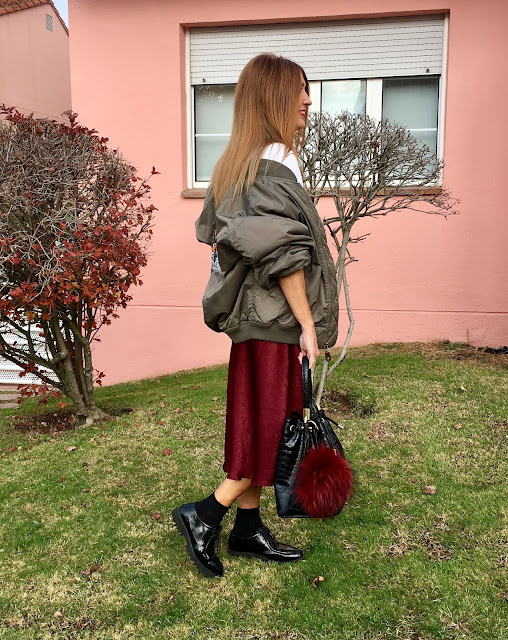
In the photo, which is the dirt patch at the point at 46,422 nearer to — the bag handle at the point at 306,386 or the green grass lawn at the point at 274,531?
the green grass lawn at the point at 274,531

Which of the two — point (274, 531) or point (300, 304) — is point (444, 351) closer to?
point (274, 531)

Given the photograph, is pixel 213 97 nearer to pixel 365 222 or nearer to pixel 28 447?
pixel 365 222

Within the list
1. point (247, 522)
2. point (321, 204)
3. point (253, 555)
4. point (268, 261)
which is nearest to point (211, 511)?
point (247, 522)

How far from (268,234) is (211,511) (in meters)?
1.19

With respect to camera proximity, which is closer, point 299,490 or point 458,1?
point 299,490

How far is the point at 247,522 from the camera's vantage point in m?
2.59

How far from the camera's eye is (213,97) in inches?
277

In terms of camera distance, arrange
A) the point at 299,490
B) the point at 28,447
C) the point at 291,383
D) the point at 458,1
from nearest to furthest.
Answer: the point at 299,490 < the point at 291,383 < the point at 28,447 < the point at 458,1

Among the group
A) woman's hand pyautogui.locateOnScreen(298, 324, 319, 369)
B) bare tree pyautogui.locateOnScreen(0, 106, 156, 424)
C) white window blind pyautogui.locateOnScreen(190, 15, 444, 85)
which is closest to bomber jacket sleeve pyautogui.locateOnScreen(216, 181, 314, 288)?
woman's hand pyautogui.locateOnScreen(298, 324, 319, 369)

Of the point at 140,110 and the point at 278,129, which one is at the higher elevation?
the point at 140,110

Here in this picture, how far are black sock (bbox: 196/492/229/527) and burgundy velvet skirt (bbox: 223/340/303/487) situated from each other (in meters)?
0.15

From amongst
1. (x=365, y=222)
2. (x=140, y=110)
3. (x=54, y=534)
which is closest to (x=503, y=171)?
(x=365, y=222)

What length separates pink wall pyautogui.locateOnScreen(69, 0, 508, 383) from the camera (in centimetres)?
622

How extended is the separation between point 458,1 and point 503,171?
183 cm
